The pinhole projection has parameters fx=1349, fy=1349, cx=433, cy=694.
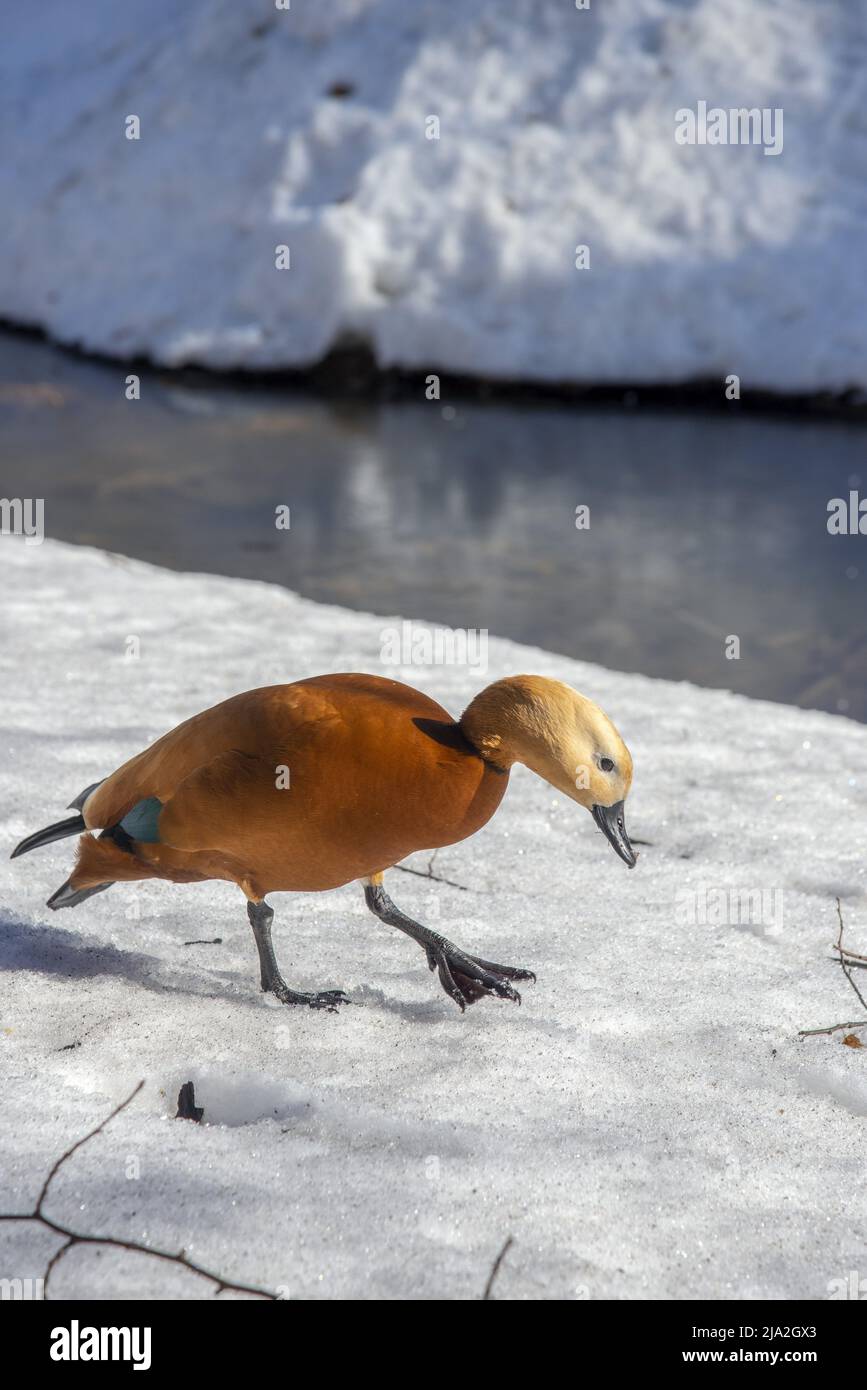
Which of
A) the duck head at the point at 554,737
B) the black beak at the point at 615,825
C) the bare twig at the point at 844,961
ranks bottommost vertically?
the bare twig at the point at 844,961

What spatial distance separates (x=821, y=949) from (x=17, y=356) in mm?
7919

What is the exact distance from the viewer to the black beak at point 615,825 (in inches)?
86.7

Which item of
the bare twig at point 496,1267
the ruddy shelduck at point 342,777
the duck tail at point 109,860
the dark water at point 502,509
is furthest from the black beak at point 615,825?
the dark water at point 502,509

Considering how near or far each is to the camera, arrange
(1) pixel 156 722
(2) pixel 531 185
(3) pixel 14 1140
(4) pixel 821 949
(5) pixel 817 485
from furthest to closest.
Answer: (2) pixel 531 185 → (5) pixel 817 485 → (1) pixel 156 722 → (4) pixel 821 949 → (3) pixel 14 1140

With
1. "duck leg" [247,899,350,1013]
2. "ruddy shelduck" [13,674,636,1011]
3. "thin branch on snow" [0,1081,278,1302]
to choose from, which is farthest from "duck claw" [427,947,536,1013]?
"thin branch on snow" [0,1081,278,1302]

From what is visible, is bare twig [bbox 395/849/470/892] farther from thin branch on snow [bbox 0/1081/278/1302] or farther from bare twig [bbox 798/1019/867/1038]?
thin branch on snow [bbox 0/1081/278/1302]

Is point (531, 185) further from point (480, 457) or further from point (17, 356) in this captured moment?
point (17, 356)

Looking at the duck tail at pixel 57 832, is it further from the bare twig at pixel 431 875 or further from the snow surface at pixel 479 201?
the snow surface at pixel 479 201

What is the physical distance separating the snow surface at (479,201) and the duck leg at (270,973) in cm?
652

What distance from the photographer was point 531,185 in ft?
29.0

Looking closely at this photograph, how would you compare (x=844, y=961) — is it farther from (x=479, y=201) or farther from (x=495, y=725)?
(x=479, y=201)

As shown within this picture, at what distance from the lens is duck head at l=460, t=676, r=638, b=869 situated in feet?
6.90

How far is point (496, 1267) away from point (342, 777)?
2.46ft

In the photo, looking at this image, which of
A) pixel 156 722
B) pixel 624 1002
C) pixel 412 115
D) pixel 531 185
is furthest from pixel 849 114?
pixel 624 1002
